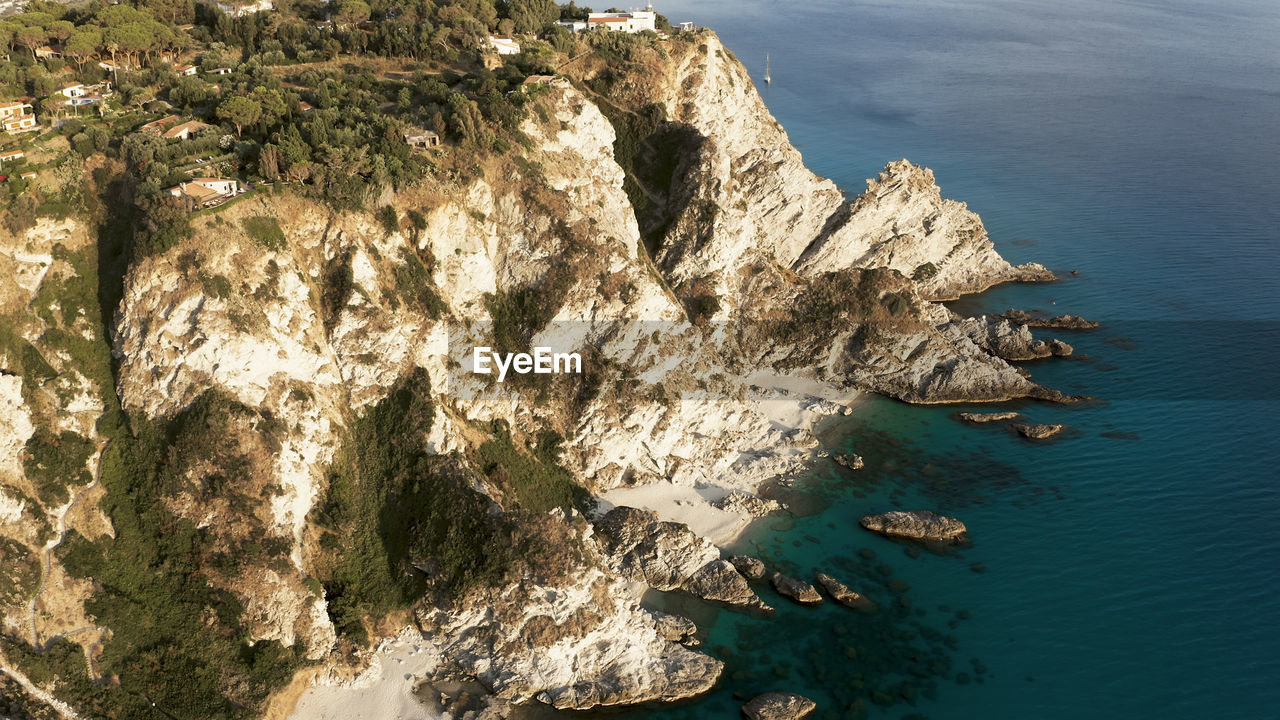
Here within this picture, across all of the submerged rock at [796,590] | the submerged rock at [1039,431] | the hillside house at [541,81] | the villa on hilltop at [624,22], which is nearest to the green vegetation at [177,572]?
the submerged rock at [796,590]

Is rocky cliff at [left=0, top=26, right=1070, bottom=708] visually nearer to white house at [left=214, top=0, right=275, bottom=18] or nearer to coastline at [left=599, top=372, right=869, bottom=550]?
coastline at [left=599, top=372, right=869, bottom=550]

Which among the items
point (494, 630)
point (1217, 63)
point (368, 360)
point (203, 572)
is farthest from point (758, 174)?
point (1217, 63)

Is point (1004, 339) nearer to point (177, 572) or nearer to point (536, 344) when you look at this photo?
point (536, 344)

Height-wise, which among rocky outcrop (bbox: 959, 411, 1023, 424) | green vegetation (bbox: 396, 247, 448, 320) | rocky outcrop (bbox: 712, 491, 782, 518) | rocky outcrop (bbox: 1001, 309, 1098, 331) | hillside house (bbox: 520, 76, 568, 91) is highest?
hillside house (bbox: 520, 76, 568, 91)

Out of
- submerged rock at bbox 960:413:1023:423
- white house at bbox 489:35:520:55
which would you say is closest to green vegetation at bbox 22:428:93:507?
white house at bbox 489:35:520:55

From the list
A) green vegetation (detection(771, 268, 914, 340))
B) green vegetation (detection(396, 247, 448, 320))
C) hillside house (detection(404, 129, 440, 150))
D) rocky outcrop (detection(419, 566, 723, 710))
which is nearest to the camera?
rocky outcrop (detection(419, 566, 723, 710))

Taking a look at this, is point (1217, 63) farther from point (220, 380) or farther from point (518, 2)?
point (220, 380)
